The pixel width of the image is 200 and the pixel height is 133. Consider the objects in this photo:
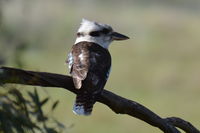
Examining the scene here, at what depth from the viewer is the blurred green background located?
44.1 feet

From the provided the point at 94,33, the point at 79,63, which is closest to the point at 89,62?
the point at 79,63

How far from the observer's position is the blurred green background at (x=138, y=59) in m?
13.4

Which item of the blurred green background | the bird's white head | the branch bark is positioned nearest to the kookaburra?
the bird's white head

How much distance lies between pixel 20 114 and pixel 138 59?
15.1 meters

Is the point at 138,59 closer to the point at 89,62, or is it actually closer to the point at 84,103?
the point at 89,62

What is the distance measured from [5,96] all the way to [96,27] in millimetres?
2092

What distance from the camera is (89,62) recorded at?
486 centimetres

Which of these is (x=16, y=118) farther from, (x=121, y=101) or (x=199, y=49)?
(x=199, y=49)

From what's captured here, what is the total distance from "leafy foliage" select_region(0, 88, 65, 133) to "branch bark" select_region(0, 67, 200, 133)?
0.07 m

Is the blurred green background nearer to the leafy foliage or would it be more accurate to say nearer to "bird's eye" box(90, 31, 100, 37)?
"bird's eye" box(90, 31, 100, 37)

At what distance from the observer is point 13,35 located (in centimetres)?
406

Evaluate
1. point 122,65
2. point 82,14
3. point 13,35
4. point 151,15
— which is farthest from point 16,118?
point 151,15

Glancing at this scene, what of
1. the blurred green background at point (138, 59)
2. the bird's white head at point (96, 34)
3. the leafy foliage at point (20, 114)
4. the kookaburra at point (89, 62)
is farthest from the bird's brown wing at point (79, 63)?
the blurred green background at point (138, 59)

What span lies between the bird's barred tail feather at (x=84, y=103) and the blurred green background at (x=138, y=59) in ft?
11.6
